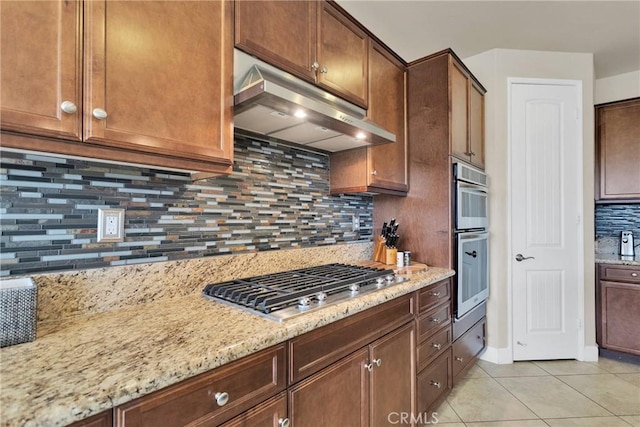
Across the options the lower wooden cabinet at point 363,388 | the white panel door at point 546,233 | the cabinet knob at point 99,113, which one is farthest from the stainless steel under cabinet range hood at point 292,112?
the white panel door at point 546,233

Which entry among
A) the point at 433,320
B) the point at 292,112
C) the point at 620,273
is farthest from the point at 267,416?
the point at 620,273

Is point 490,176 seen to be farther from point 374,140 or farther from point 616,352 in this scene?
point 616,352

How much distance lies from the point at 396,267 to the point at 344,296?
0.85 m

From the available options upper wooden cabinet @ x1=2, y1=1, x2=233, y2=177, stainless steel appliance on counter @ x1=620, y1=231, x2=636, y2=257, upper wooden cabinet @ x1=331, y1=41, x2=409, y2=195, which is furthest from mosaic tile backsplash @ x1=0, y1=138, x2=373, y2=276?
stainless steel appliance on counter @ x1=620, y1=231, x2=636, y2=257

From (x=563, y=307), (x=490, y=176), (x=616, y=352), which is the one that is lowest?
(x=616, y=352)

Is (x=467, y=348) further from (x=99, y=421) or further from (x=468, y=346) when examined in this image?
(x=99, y=421)

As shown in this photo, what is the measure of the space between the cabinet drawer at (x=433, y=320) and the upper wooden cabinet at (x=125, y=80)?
1.30 m

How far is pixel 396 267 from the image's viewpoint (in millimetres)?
2033

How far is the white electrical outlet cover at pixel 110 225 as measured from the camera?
1.12 m

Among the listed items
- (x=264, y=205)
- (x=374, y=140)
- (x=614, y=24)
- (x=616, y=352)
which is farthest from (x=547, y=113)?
(x=264, y=205)

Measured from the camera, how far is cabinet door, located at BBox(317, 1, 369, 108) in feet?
5.23

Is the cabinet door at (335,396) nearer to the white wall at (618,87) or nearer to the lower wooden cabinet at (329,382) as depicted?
the lower wooden cabinet at (329,382)

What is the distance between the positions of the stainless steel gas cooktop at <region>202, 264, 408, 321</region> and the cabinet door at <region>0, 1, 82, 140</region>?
0.72 meters

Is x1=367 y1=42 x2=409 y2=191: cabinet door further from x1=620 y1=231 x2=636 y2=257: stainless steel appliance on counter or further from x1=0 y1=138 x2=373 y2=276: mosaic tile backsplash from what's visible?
x1=620 y1=231 x2=636 y2=257: stainless steel appliance on counter
